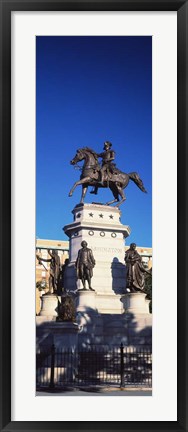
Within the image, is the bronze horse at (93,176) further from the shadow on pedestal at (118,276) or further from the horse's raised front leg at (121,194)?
the shadow on pedestal at (118,276)

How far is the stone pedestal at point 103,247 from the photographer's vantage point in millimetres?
18609

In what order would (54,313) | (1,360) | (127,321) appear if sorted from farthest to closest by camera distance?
1. (54,313)
2. (127,321)
3. (1,360)

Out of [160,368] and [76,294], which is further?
[76,294]

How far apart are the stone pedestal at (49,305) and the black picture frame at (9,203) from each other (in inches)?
416

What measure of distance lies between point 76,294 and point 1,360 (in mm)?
9746

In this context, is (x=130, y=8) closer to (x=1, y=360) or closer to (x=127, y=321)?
(x=1, y=360)

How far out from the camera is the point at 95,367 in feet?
46.9

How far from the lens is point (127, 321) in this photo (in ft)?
55.8

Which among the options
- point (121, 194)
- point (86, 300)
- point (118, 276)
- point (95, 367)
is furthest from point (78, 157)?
point (95, 367)

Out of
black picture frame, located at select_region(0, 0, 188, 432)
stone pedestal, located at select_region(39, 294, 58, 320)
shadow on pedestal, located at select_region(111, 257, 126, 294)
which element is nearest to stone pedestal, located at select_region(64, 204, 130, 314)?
shadow on pedestal, located at select_region(111, 257, 126, 294)

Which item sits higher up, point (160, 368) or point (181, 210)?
point (181, 210)

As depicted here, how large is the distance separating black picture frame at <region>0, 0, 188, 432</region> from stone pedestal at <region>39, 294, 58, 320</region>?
34.6 ft

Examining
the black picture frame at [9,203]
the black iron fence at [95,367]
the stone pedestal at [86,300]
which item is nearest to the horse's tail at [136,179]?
the stone pedestal at [86,300]

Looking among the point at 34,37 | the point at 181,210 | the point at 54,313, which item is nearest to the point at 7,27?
the point at 34,37
